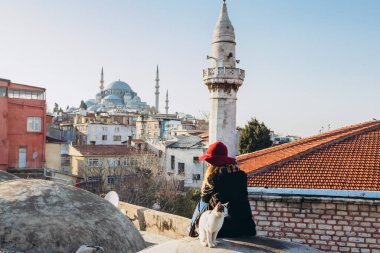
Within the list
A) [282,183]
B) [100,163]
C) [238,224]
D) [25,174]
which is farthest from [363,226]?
[100,163]

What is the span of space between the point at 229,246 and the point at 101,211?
4462 millimetres

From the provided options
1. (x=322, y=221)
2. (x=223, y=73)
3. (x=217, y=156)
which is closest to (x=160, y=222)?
(x=322, y=221)

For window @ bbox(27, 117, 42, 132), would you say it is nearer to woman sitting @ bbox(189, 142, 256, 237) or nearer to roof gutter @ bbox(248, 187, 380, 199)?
roof gutter @ bbox(248, 187, 380, 199)

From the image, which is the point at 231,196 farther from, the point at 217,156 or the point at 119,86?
the point at 119,86

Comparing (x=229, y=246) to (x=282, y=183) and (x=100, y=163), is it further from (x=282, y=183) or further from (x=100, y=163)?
(x=100, y=163)

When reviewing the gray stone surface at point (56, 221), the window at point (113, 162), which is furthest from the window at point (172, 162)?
the gray stone surface at point (56, 221)

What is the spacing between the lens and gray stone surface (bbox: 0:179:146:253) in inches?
262

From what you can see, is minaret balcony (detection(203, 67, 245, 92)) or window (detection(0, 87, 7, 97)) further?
window (detection(0, 87, 7, 97))

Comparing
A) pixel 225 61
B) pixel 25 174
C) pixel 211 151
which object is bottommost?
pixel 25 174

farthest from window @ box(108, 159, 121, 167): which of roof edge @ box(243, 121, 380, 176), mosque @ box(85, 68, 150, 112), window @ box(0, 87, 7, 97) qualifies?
mosque @ box(85, 68, 150, 112)

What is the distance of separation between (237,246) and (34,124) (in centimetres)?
2714

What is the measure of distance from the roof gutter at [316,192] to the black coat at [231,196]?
3.81 m

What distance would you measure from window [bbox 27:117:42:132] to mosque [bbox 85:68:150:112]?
62414mm

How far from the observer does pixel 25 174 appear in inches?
1076
